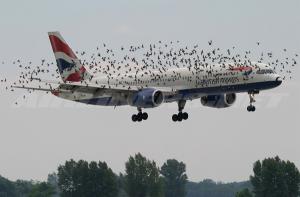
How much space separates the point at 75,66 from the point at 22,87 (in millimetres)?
18847

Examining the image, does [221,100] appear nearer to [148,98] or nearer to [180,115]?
[180,115]

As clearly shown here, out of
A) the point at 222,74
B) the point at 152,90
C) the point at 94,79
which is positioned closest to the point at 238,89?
the point at 222,74

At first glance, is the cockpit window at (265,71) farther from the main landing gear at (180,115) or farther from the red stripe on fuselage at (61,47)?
the red stripe on fuselage at (61,47)

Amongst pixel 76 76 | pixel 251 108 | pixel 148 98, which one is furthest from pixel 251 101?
pixel 76 76

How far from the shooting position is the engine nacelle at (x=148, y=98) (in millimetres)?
125375

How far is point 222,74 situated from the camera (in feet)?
415

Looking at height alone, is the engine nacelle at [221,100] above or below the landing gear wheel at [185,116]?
above

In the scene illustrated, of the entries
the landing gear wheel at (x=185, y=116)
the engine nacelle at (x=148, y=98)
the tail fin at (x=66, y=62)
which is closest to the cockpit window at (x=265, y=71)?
the engine nacelle at (x=148, y=98)

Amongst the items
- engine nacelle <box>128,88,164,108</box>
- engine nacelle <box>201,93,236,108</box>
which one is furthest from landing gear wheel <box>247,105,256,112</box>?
engine nacelle <box>201,93,236,108</box>

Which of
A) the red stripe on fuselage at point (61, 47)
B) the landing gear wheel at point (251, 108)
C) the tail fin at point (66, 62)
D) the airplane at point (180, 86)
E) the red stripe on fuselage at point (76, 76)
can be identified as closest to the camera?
the landing gear wheel at point (251, 108)

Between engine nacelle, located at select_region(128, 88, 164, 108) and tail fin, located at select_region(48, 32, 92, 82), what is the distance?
67.3 ft

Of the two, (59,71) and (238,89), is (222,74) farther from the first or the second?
(59,71)

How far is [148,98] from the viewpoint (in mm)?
125312

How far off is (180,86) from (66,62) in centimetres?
2509
